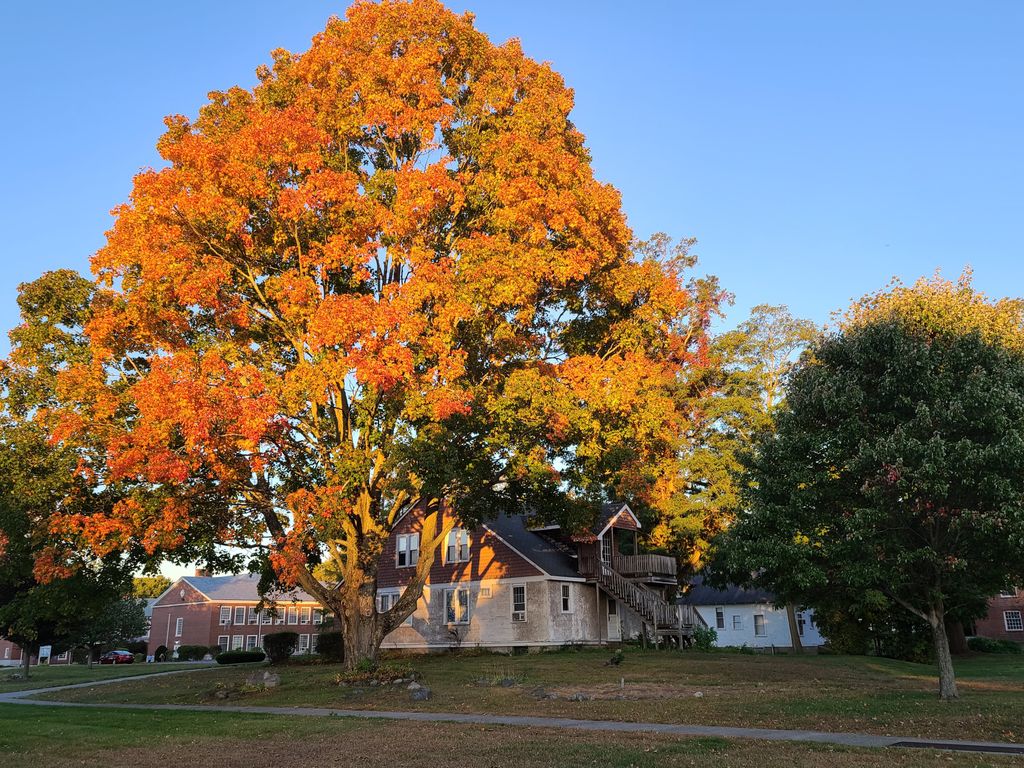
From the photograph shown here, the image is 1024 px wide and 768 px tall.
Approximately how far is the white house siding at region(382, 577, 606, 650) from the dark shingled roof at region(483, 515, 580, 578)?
0.72m

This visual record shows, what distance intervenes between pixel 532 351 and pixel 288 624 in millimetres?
55842

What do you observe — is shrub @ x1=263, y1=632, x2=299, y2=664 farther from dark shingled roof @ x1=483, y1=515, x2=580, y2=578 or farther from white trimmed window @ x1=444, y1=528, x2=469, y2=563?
dark shingled roof @ x1=483, y1=515, x2=580, y2=578

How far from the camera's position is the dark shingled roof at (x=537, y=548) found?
1458 inches

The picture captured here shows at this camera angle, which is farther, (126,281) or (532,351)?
(532,351)

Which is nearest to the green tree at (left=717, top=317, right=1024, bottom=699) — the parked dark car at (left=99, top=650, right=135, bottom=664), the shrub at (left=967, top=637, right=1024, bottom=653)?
the shrub at (left=967, top=637, right=1024, bottom=653)

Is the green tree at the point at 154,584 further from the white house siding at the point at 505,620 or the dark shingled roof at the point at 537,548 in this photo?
the dark shingled roof at the point at 537,548

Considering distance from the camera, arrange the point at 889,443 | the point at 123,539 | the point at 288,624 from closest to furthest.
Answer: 1. the point at 889,443
2. the point at 123,539
3. the point at 288,624

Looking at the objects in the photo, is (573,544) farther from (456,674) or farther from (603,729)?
(603,729)

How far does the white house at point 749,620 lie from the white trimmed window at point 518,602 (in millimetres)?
15711

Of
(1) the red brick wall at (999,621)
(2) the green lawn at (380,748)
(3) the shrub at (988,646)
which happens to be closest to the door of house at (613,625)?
(3) the shrub at (988,646)

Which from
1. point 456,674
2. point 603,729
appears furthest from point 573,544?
point 603,729

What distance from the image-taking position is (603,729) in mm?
12961

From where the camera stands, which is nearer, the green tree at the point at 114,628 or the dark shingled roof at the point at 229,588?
the green tree at the point at 114,628

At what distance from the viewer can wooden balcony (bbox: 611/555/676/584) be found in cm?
3891
